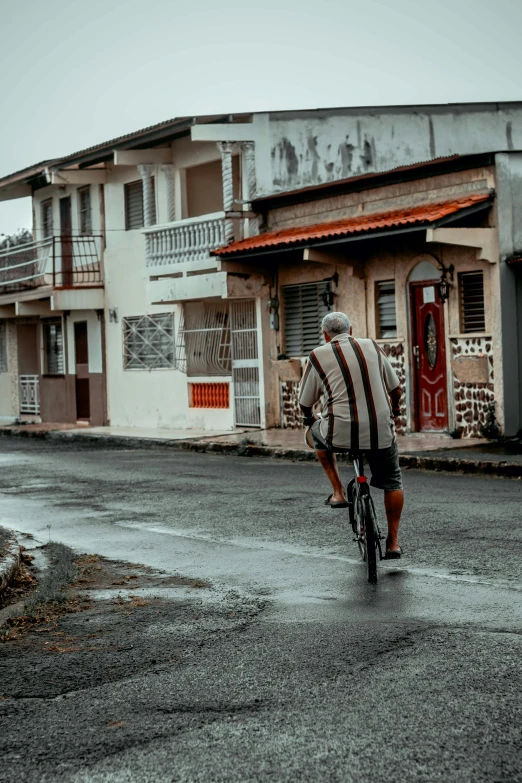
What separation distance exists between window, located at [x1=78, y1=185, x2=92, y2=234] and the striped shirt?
75.4 ft

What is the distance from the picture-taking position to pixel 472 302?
61.3ft

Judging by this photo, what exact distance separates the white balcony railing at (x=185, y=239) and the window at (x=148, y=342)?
61.3 inches

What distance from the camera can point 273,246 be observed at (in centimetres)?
2122

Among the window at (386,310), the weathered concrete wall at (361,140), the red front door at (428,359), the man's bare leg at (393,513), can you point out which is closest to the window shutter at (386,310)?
the window at (386,310)

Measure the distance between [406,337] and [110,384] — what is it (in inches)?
439

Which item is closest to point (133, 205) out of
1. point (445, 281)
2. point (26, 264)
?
point (26, 264)

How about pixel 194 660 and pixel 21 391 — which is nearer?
pixel 194 660

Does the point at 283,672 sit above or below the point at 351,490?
below

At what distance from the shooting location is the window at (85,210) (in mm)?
29953

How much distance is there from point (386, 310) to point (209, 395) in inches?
233

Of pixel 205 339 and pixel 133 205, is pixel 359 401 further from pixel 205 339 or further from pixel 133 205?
pixel 133 205

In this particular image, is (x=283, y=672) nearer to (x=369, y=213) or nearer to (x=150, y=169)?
(x=369, y=213)

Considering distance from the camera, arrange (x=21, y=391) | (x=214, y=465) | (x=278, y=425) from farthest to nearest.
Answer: (x=21, y=391), (x=278, y=425), (x=214, y=465)

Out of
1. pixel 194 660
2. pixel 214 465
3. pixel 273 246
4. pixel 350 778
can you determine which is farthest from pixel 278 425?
pixel 350 778
